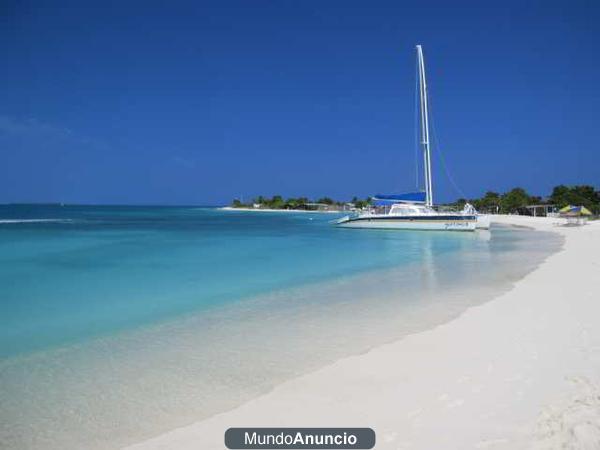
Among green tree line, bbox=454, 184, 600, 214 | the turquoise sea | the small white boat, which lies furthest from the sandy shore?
green tree line, bbox=454, 184, 600, 214

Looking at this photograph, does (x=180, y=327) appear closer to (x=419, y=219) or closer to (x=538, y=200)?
(x=419, y=219)

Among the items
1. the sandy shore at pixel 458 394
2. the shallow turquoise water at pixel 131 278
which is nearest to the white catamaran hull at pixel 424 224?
the shallow turquoise water at pixel 131 278

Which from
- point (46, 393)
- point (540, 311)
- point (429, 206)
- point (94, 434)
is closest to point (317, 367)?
point (94, 434)

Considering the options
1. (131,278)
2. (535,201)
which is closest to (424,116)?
(131,278)

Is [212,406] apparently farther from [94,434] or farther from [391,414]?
[391,414]

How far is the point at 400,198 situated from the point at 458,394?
32817 millimetres

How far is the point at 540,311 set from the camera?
7637 mm

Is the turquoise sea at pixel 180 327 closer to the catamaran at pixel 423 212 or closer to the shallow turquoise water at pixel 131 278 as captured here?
the shallow turquoise water at pixel 131 278

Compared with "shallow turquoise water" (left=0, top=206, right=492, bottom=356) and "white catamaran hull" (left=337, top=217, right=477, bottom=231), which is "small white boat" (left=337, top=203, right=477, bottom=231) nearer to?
"white catamaran hull" (left=337, top=217, right=477, bottom=231)

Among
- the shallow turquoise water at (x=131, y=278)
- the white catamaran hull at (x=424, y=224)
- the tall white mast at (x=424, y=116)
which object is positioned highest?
the tall white mast at (x=424, y=116)

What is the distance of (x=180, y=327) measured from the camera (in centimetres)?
771

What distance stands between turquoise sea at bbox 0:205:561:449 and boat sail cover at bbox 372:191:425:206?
18002 mm

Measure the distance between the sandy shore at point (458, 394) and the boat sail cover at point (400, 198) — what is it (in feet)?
94.8

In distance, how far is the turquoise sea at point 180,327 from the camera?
4406 millimetres
